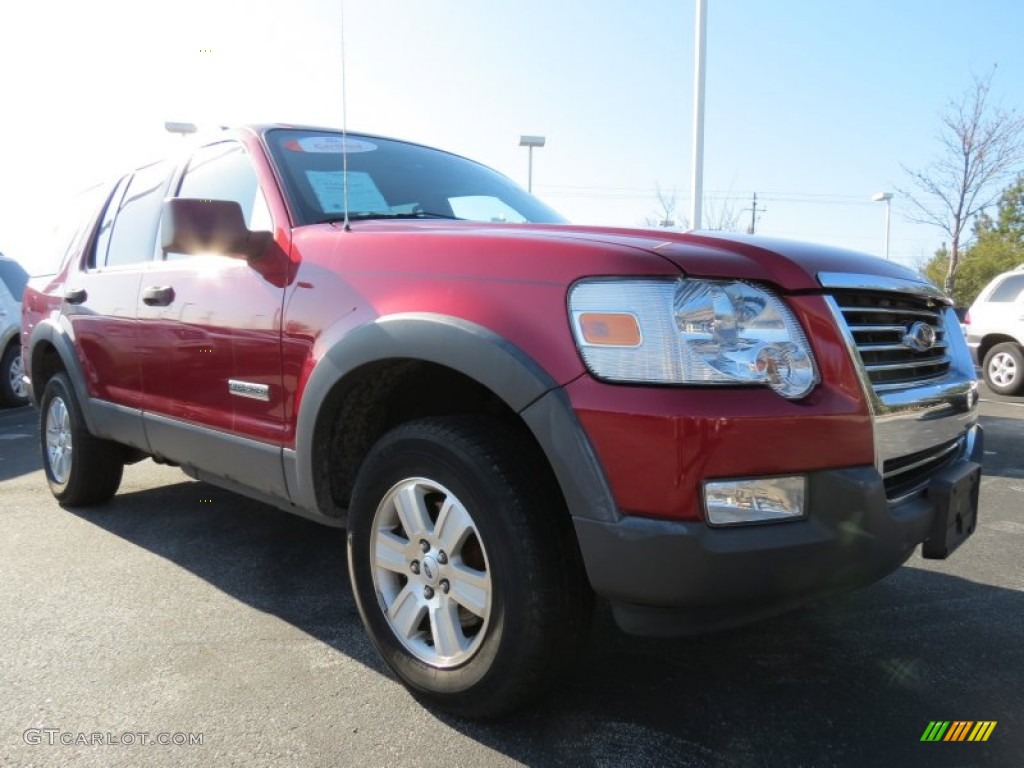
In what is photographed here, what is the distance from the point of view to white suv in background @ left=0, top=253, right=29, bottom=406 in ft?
29.8

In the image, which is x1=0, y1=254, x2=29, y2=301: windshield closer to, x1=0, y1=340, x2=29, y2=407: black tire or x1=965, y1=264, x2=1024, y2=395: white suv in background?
x1=0, y1=340, x2=29, y2=407: black tire

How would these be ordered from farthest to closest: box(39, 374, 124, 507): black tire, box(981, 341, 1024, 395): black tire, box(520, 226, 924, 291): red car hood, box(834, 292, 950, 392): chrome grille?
box(981, 341, 1024, 395): black tire < box(39, 374, 124, 507): black tire < box(834, 292, 950, 392): chrome grille < box(520, 226, 924, 291): red car hood

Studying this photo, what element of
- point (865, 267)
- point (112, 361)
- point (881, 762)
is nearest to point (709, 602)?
point (881, 762)

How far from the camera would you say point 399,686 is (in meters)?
2.37

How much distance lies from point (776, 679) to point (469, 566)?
42.2 inches

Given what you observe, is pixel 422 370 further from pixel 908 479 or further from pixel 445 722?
pixel 908 479

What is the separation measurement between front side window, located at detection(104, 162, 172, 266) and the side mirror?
120cm

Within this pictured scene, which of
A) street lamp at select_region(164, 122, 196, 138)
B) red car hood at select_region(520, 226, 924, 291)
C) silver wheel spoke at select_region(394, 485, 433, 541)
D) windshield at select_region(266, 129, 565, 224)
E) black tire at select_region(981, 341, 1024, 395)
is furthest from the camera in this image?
street lamp at select_region(164, 122, 196, 138)

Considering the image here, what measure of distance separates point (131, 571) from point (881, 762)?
3.04 meters

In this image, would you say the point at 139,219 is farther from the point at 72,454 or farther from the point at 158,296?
the point at 72,454

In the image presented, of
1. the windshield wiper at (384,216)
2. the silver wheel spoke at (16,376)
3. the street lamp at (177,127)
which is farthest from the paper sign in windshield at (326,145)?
the street lamp at (177,127)

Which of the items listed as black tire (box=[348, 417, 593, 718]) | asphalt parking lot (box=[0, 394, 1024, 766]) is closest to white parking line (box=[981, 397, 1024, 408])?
asphalt parking lot (box=[0, 394, 1024, 766])

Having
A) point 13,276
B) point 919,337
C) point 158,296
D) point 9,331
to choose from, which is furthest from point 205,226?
point 13,276

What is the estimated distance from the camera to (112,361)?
3.71m
